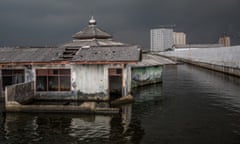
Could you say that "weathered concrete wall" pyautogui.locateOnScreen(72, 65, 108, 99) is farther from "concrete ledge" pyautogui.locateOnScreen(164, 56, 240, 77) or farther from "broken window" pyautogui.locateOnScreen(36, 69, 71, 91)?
"concrete ledge" pyautogui.locateOnScreen(164, 56, 240, 77)

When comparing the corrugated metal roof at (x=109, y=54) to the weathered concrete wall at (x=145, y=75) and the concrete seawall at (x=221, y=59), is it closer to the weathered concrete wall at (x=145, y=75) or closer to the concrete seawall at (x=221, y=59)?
the weathered concrete wall at (x=145, y=75)

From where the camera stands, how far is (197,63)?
102 meters

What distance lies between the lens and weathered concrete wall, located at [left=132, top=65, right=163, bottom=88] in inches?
1623

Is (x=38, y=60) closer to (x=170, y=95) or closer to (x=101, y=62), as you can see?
(x=101, y=62)

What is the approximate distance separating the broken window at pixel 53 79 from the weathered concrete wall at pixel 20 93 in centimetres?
161

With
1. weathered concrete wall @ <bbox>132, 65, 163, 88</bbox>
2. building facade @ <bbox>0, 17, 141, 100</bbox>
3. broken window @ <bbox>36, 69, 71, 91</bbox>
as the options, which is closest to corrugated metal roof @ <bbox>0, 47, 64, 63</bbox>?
building facade @ <bbox>0, 17, 141, 100</bbox>

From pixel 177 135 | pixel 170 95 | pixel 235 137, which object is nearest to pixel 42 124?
pixel 177 135

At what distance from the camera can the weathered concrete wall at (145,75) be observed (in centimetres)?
4122

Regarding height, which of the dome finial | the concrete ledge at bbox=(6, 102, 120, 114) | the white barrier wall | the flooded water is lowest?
the flooded water

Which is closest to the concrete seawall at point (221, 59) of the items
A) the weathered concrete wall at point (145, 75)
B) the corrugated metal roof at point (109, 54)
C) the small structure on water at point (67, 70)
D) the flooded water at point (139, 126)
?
the weathered concrete wall at point (145, 75)

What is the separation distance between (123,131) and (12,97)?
1246cm

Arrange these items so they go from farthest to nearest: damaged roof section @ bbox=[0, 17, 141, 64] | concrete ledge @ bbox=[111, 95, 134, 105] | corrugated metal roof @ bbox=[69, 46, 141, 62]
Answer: damaged roof section @ bbox=[0, 17, 141, 64] → concrete ledge @ bbox=[111, 95, 134, 105] → corrugated metal roof @ bbox=[69, 46, 141, 62]

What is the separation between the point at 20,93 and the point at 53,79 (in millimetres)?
7097

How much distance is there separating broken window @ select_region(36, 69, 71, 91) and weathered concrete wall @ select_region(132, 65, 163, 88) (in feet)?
35.8
